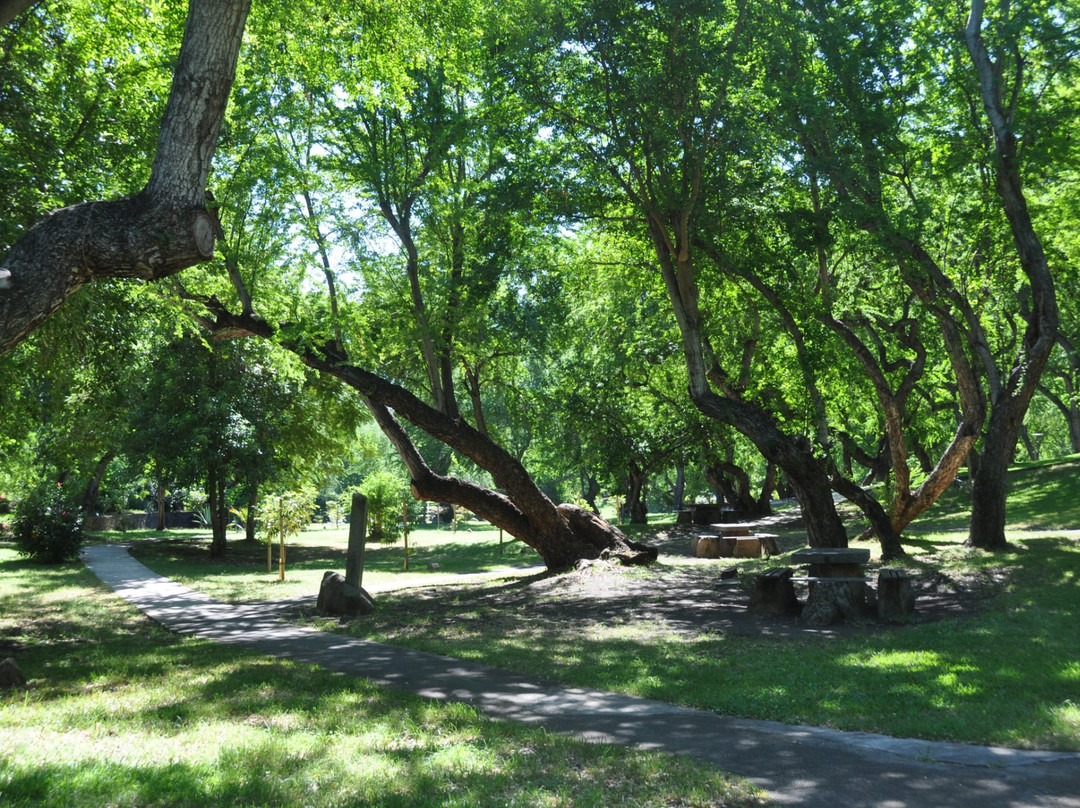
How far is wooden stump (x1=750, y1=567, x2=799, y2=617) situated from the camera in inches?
449

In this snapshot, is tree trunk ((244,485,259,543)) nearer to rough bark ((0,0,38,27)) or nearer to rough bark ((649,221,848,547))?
rough bark ((649,221,848,547))

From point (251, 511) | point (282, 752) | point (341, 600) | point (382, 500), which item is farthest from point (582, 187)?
point (382, 500)

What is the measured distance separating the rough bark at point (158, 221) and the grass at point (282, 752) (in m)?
2.66

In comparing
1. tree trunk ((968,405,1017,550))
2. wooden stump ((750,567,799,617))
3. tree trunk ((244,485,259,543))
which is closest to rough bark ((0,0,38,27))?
wooden stump ((750,567,799,617))

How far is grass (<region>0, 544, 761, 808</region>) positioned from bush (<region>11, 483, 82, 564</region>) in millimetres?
16974

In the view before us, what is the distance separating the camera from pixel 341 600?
42.4 ft

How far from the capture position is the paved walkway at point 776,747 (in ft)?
14.7

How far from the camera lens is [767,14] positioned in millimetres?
13305

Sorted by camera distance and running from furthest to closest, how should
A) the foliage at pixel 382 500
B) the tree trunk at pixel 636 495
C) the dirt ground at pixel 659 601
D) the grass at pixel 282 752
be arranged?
the foliage at pixel 382 500 < the tree trunk at pixel 636 495 < the dirt ground at pixel 659 601 < the grass at pixel 282 752

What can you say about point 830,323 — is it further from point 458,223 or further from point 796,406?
point 458,223

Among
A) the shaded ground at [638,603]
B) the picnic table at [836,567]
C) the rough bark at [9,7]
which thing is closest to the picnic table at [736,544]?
the shaded ground at [638,603]

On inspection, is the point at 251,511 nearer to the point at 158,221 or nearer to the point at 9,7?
the point at 158,221

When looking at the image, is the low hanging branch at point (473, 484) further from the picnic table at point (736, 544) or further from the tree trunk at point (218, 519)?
the tree trunk at point (218, 519)

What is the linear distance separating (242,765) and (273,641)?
5.83m
